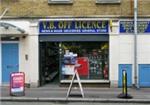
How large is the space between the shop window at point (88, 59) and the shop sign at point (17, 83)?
4.11 m

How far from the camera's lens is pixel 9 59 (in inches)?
880

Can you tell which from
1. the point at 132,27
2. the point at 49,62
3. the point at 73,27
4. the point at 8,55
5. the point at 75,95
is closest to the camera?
the point at 75,95

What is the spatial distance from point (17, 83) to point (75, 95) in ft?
8.29

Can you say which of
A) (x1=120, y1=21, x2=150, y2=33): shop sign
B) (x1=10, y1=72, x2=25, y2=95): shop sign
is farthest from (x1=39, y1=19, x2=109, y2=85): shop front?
(x1=10, y1=72, x2=25, y2=95): shop sign

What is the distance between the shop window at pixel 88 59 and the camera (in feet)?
73.2

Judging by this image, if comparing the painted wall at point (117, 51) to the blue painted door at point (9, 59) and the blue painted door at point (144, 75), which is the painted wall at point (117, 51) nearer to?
the blue painted door at point (144, 75)

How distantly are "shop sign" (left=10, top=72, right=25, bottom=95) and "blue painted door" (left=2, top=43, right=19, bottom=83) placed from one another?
3784mm

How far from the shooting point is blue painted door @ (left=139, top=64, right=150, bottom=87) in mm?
21812

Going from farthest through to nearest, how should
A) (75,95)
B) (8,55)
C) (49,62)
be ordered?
(49,62) < (8,55) < (75,95)

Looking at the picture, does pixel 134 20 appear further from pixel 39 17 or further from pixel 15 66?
pixel 15 66

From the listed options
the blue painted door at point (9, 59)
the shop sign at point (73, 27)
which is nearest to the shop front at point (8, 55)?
the blue painted door at point (9, 59)

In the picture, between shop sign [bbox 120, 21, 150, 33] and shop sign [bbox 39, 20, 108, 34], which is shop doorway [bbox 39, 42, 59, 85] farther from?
shop sign [bbox 120, 21, 150, 33]

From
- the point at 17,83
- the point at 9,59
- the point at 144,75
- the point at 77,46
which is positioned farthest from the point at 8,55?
the point at 144,75

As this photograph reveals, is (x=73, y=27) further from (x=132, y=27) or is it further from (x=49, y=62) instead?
(x=132, y=27)
